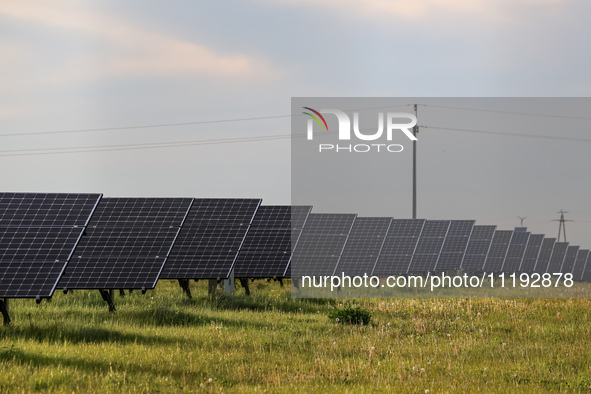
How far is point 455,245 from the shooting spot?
5000cm

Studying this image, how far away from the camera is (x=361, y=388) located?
12.3 metres

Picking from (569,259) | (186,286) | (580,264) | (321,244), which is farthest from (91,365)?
(580,264)

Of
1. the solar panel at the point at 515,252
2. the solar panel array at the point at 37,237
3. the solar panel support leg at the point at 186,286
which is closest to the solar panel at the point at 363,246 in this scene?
the solar panel support leg at the point at 186,286

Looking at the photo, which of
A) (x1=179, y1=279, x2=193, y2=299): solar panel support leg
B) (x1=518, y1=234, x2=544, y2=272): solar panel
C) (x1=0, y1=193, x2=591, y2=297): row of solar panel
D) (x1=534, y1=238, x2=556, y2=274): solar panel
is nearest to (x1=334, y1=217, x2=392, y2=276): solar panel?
(x1=0, y1=193, x2=591, y2=297): row of solar panel

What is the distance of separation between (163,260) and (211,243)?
15.5 ft

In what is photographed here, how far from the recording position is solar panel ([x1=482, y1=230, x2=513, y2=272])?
5347 cm

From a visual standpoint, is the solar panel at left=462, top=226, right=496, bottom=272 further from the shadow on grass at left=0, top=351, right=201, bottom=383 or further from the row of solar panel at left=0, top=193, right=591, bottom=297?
the shadow on grass at left=0, top=351, right=201, bottom=383

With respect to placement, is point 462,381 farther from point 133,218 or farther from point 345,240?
point 345,240

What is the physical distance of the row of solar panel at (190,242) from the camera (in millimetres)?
19547

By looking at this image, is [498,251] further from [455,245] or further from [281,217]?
[281,217]

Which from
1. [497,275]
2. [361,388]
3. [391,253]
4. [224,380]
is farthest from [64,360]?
[497,275]

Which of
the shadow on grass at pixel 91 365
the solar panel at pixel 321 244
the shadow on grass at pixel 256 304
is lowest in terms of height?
the shadow on grass at pixel 256 304

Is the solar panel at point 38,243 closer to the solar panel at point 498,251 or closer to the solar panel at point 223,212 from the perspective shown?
the solar panel at point 223,212

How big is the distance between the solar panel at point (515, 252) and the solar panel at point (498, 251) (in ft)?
0.97
